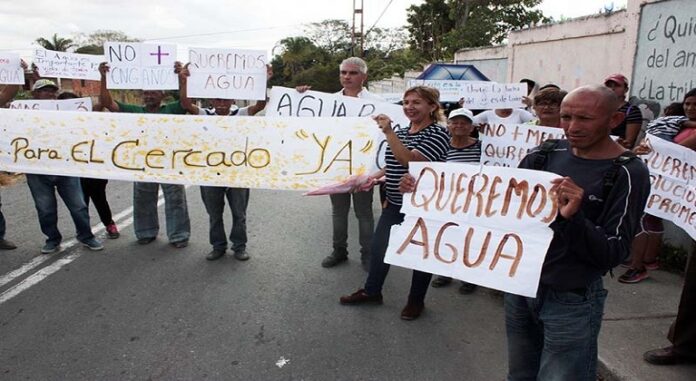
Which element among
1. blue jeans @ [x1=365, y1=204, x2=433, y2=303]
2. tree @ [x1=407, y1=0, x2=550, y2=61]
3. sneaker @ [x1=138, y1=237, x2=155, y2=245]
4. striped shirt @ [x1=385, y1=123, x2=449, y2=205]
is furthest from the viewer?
tree @ [x1=407, y1=0, x2=550, y2=61]

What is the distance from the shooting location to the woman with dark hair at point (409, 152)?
129 inches

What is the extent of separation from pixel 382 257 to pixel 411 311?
479mm

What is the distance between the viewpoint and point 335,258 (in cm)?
496

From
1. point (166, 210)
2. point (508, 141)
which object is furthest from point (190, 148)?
point (508, 141)

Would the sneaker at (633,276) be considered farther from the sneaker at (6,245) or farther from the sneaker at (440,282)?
the sneaker at (6,245)

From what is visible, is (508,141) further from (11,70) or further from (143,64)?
(11,70)

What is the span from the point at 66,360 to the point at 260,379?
4.26 feet

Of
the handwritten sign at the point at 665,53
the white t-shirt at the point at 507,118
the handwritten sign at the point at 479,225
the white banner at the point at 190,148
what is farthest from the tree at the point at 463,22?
the handwritten sign at the point at 479,225

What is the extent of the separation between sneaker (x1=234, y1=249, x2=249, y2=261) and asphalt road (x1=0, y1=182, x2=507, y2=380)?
0.26 ft

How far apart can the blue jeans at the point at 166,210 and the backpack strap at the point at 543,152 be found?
4234 mm

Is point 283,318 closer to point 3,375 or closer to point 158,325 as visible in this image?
point 158,325

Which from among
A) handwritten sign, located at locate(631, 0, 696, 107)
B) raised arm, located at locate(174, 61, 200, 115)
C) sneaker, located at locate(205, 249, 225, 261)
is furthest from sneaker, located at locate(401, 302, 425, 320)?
handwritten sign, located at locate(631, 0, 696, 107)

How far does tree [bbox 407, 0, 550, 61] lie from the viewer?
24.2m

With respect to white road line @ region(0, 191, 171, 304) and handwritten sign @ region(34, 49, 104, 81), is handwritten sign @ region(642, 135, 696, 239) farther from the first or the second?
handwritten sign @ region(34, 49, 104, 81)
